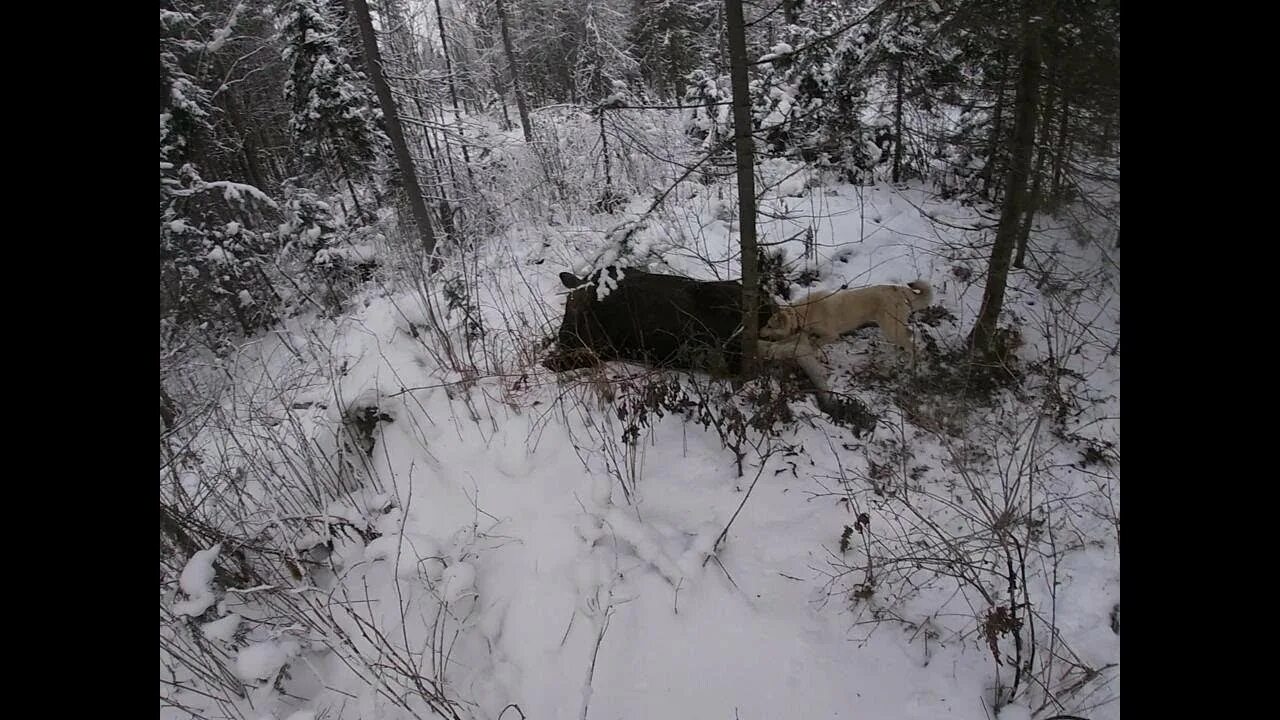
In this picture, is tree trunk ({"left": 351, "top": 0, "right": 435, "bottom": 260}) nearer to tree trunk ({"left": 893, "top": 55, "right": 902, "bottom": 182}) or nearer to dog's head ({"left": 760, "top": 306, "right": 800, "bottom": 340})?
dog's head ({"left": 760, "top": 306, "right": 800, "bottom": 340})

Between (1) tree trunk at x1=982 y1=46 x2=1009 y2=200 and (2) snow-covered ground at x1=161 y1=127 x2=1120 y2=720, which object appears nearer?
(2) snow-covered ground at x1=161 y1=127 x2=1120 y2=720

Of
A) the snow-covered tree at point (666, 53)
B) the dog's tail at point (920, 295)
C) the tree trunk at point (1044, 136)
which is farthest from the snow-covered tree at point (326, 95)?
the tree trunk at point (1044, 136)

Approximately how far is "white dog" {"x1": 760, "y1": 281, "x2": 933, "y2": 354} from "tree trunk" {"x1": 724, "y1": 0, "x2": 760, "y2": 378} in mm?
478

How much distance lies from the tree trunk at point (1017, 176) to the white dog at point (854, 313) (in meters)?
0.46

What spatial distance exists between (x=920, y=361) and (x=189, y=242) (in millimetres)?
10689

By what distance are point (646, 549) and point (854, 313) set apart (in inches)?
101

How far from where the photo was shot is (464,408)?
3648 mm

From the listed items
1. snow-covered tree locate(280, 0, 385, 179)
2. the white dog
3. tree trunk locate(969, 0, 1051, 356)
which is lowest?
the white dog

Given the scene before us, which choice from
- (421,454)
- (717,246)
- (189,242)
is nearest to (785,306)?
(717,246)

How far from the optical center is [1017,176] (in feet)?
12.8

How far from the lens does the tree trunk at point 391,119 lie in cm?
821

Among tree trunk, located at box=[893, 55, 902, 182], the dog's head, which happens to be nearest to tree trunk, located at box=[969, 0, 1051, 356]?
the dog's head

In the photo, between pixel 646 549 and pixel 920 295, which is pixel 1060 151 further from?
pixel 646 549

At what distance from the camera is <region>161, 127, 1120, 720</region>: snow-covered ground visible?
2102mm
